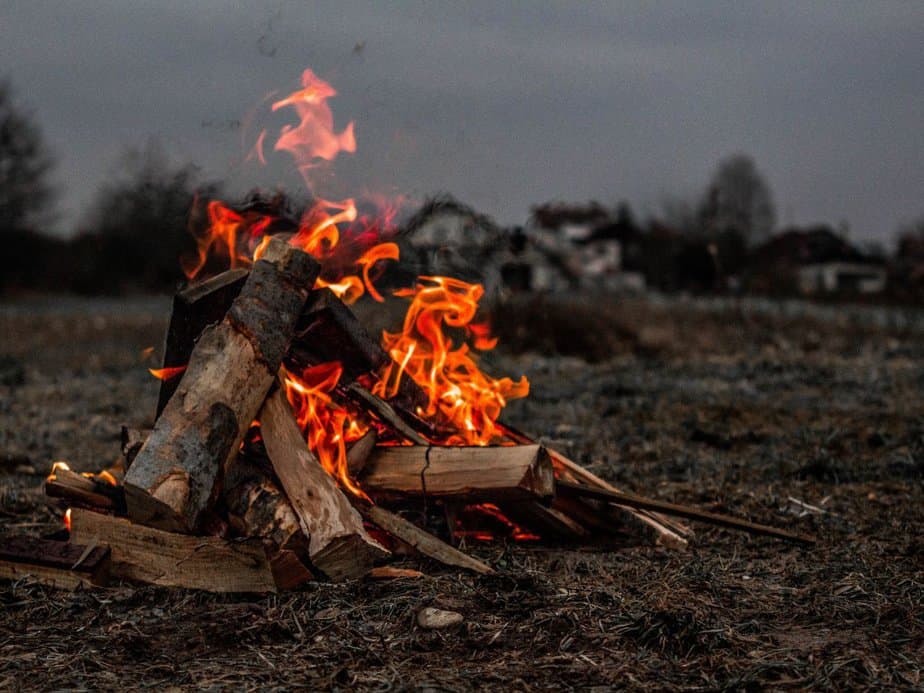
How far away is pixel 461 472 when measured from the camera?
12.8 feet

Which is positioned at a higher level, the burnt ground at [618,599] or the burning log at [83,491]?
the burning log at [83,491]

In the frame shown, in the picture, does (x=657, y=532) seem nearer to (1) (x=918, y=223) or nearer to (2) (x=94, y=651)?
(2) (x=94, y=651)

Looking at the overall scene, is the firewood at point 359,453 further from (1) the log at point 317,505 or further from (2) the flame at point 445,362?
(2) the flame at point 445,362

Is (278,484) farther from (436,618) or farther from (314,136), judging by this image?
(314,136)

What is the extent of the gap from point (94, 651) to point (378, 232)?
243 centimetres

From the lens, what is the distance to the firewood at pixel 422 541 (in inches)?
145

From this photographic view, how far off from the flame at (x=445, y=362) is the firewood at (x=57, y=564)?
1.64 m

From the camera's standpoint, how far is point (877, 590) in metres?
3.46

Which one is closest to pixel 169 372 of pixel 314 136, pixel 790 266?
pixel 314 136

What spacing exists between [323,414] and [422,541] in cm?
84

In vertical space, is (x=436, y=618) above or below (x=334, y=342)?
below

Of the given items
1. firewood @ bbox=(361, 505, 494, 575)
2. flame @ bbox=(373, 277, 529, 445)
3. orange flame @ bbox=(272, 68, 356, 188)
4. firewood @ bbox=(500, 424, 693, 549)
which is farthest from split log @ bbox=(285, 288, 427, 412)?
orange flame @ bbox=(272, 68, 356, 188)

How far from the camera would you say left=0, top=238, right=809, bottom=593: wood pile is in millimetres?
3477

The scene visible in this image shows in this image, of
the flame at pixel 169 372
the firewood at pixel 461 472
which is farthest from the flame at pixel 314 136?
the firewood at pixel 461 472
